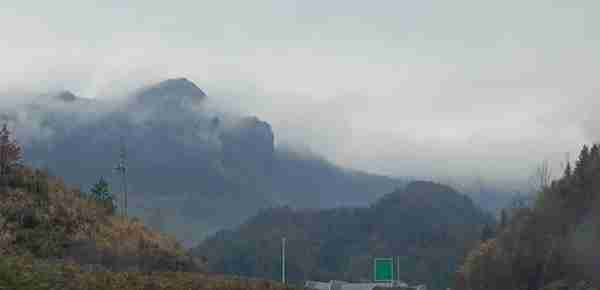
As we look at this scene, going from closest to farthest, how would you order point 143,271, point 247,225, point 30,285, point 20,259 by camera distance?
point 30,285
point 20,259
point 143,271
point 247,225

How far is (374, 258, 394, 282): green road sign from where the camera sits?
63.2m

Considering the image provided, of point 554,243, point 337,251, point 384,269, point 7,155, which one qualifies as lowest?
point 337,251

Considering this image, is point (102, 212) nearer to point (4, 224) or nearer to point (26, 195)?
point (26, 195)

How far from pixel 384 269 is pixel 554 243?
12.7m

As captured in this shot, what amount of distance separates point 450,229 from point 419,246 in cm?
1017

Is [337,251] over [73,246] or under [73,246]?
under

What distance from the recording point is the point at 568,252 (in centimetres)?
5453

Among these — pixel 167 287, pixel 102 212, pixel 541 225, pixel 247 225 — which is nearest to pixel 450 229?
pixel 247 225

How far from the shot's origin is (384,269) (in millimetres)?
63500

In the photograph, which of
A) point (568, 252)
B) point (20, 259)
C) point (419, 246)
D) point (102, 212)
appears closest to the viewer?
point (20, 259)

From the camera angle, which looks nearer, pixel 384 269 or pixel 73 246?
pixel 73 246

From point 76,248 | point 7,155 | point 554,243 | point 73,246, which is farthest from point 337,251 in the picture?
point 76,248

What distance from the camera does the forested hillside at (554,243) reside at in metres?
53.0

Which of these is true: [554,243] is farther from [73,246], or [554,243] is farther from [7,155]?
[7,155]
